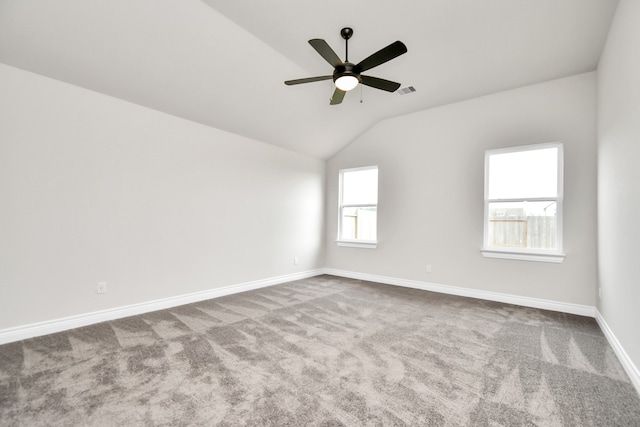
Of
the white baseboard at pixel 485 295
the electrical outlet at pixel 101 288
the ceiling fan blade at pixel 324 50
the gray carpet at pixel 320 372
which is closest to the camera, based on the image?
the gray carpet at pixel 320 372

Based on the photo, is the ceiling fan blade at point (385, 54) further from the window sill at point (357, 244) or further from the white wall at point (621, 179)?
the window sill at point (357, 244)

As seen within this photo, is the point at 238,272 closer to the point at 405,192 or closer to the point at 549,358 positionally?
the point at 405,192

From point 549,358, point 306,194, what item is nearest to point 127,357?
point 549,358

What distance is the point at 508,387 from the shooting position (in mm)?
1966

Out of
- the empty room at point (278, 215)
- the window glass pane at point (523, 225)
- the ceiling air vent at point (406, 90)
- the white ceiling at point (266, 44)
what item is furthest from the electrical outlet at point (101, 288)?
the window glass pane at point (523, 225)

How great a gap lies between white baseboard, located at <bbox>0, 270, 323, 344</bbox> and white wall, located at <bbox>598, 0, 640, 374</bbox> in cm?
431

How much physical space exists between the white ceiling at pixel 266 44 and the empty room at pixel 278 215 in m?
0.02

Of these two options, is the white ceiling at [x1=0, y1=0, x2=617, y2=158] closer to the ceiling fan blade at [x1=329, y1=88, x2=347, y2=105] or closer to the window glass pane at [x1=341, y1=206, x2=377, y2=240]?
the ceiling fan blade at [x1=329, y1=88, x2=347, y2=105]

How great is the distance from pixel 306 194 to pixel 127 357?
3.95 meters

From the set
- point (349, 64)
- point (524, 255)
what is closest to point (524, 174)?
point (524, 255)

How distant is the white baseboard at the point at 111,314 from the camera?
263 centimetres

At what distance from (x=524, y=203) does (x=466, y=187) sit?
2.54 feet

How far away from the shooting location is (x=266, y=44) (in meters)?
3.15

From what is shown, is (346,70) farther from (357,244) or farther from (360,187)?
(357,244)
